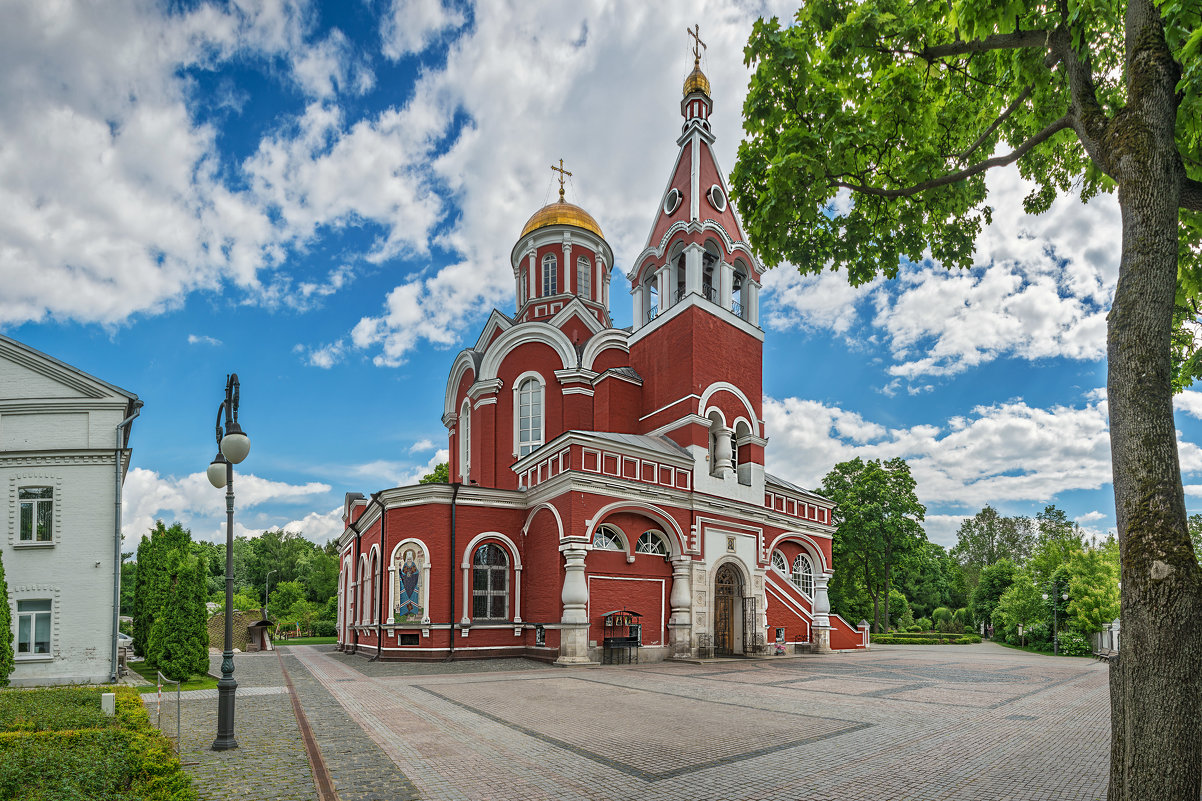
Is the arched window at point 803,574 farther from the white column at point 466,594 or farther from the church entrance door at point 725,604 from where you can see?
the white column at point 466,594

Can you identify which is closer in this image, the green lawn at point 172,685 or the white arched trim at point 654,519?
the green lawn at point 172,685

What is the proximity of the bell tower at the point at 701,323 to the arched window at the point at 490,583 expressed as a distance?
6588mm

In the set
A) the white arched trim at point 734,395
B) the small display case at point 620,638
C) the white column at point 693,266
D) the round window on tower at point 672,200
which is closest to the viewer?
the small display case at point 620,638

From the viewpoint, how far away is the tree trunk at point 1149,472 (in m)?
4.52

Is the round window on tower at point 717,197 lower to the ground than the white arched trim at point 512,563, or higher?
higher

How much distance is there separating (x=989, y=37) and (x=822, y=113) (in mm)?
1598

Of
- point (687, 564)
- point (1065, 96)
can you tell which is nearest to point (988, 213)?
point (1065, 96)

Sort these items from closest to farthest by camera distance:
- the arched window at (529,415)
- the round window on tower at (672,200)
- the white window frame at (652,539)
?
the white window frame at (652,539) → the round window on tower at (672,200) → the arched window at (529,415)

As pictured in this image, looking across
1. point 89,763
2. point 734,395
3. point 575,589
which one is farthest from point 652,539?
point 89,763

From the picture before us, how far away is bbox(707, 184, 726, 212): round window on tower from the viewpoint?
25.6 m

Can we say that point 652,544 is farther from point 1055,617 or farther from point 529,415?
point 1055,617

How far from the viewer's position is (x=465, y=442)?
29094mm

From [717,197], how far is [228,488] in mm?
20626

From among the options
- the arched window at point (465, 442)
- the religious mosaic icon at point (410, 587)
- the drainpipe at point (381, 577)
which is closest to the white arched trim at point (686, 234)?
the arched window at point (465, 442)
